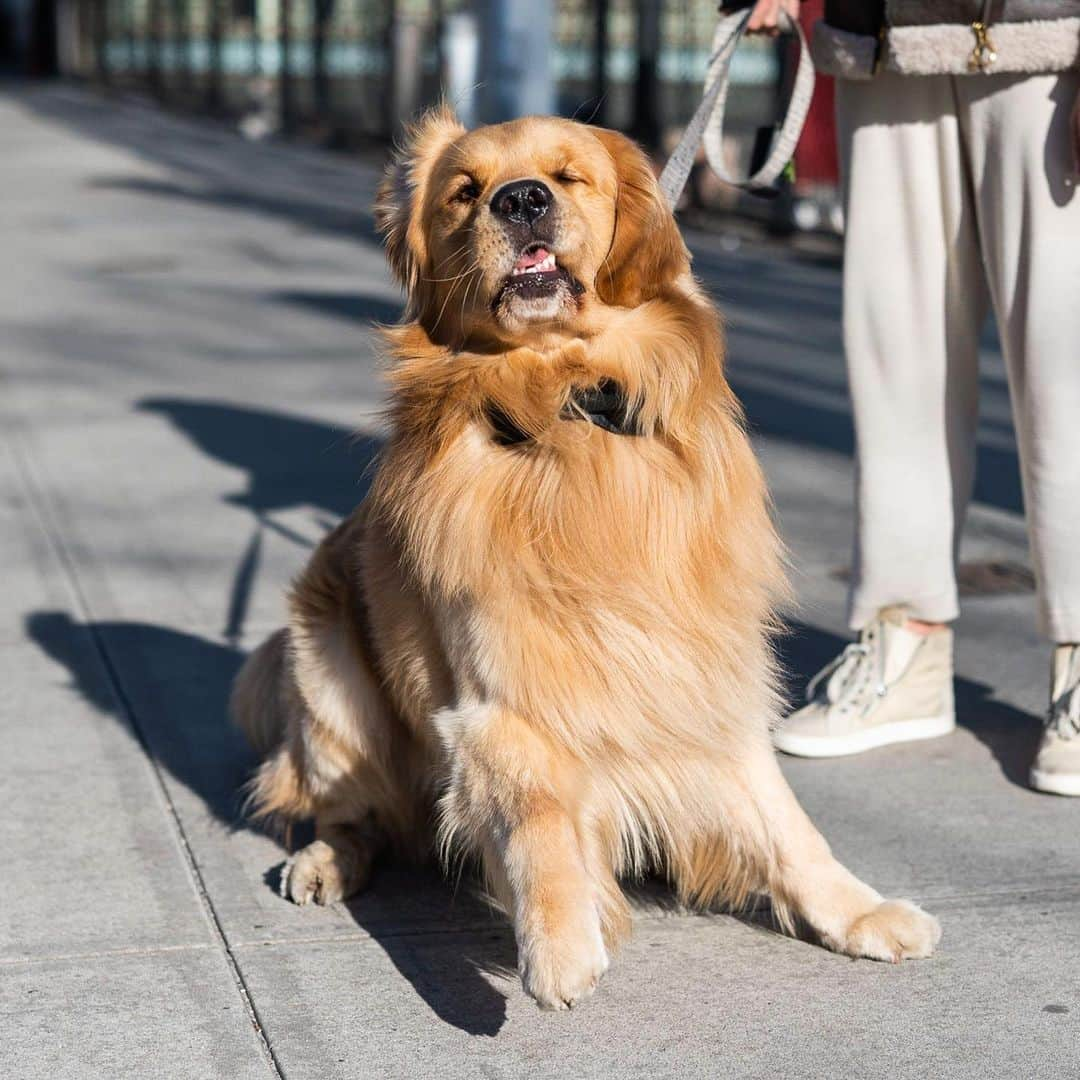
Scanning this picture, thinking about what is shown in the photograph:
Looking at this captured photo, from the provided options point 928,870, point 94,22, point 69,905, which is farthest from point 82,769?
point 94,22

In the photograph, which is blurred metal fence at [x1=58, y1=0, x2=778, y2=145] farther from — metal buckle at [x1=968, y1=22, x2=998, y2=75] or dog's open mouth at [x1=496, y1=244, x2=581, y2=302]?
metal buckle at [x1=968, y1=22, x2=998, y2=75]

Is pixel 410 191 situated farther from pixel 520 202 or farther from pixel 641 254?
pixel 641 254

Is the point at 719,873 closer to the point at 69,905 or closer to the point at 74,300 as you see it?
the point at 69,905

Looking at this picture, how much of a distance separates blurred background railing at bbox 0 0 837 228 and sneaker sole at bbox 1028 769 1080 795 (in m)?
1.77

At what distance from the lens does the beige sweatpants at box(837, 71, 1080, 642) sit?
376 centimetres

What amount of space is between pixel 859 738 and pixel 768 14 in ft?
5.63

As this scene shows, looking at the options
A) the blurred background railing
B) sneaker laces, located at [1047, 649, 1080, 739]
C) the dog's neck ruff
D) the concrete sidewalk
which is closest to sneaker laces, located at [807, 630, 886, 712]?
the concrete sidewalk

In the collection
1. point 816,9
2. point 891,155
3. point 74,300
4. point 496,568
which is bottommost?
point 74,300

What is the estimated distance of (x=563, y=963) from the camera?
109 inches

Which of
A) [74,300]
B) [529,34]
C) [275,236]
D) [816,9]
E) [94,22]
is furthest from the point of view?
[94,22]

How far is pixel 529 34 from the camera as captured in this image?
10039 mm

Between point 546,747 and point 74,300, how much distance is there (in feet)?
27.6

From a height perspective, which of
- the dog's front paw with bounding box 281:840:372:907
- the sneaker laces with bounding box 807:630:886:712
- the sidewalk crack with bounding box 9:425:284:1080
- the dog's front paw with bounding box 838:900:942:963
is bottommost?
the sidewalk crack with bounding box 9:425:284:1080

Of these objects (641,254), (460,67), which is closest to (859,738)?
(641,254)
